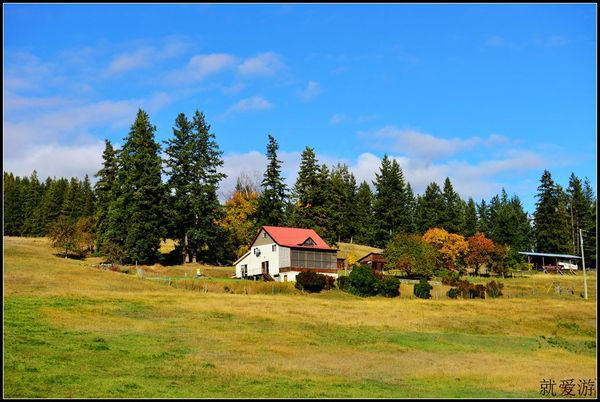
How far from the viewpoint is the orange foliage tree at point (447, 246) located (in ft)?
319

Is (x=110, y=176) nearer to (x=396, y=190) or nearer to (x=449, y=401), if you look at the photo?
(x=396, y=190)

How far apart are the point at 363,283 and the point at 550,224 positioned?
7256 cm

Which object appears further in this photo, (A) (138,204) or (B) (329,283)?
(A) (138,204)

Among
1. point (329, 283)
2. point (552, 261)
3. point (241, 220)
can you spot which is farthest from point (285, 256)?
point (552, 261)

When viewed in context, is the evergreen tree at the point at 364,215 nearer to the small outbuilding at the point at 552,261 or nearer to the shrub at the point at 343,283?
the small outbuilding at the point at 552,261

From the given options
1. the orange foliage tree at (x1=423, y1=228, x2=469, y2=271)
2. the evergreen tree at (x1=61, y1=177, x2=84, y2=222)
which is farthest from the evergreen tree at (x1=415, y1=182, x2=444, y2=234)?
the evergreen tree at (x1=61, y1=177, x2=84, y2=222)

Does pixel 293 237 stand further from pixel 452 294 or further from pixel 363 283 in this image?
pixel 452 294

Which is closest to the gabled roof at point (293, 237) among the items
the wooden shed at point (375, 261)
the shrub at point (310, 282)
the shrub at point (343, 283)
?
the shrub at point (343, 283)

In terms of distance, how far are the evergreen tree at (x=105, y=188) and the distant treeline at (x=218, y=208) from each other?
0.53 ft

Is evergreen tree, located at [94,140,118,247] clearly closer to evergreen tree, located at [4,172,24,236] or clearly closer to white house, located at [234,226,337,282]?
white house, located at [234,226,337,282]

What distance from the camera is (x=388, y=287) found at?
67.2 meters

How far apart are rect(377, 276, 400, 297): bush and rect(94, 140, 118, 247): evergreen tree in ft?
137

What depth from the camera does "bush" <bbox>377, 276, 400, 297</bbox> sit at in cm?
6681

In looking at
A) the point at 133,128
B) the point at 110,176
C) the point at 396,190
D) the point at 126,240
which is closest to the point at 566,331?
the point at 126,240
